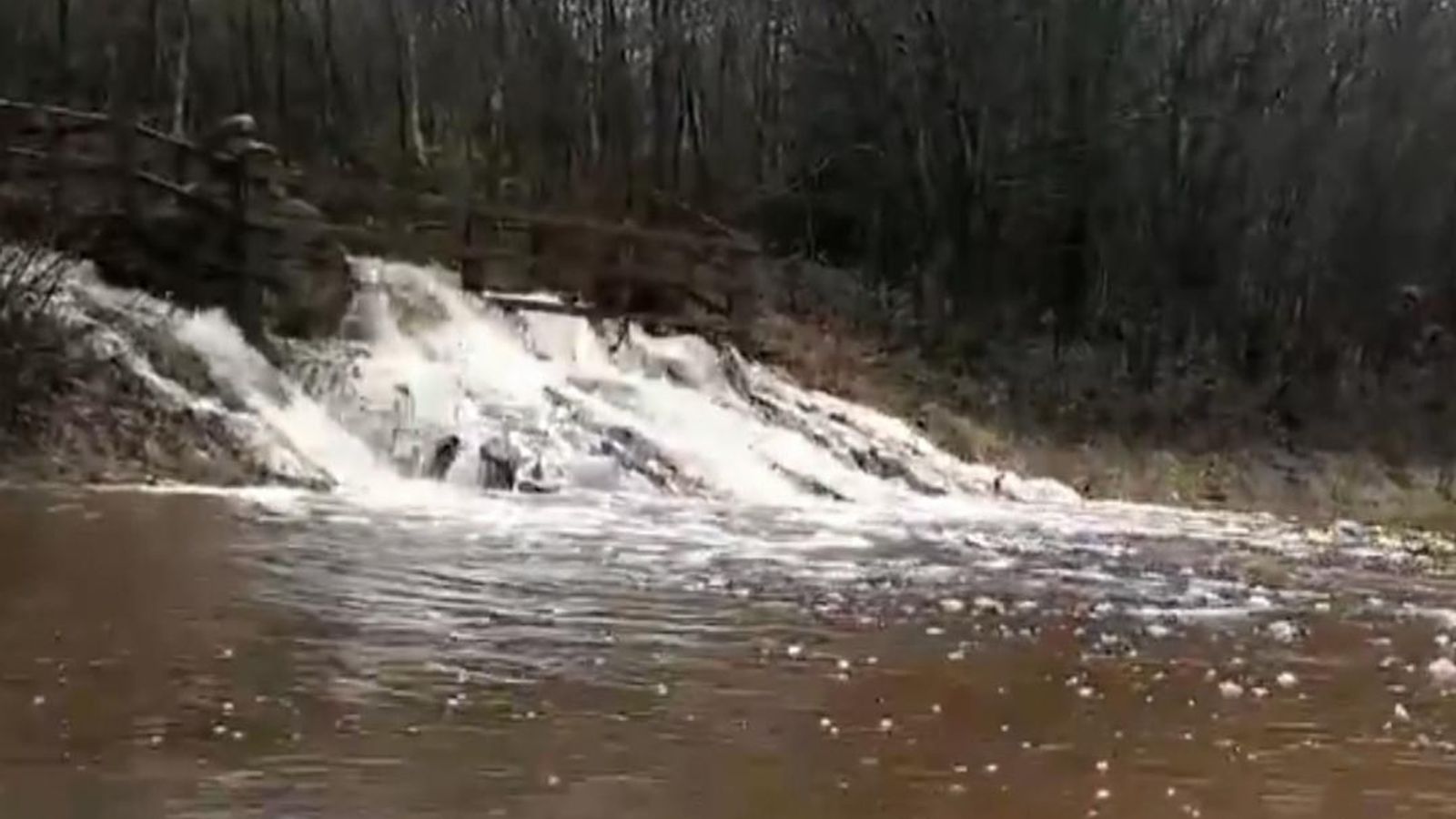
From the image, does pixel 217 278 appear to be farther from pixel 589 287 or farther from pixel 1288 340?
pixel 1288 340

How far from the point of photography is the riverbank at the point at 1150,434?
3183 cm

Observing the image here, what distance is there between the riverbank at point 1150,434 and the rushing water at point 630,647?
28.3 ft

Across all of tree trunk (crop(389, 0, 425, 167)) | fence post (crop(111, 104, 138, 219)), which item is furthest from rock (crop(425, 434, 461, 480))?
tree trunk (crop(389, 0, 425, 167))

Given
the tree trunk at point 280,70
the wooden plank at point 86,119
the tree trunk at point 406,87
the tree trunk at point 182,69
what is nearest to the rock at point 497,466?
the wooden plank at point 86,119

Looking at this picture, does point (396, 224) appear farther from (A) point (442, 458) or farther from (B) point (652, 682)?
(B) point (652, 682)

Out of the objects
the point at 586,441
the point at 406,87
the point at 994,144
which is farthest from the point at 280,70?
the point at 586,441

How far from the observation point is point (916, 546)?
18141 millimetres

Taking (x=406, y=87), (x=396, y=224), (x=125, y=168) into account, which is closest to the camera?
(x=125, y=168)

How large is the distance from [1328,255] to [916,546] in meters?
28.4

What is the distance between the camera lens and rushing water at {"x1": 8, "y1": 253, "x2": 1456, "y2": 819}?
7.82 metres

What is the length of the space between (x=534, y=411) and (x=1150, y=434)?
15608 millimetres

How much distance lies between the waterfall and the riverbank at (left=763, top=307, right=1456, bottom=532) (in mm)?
1797

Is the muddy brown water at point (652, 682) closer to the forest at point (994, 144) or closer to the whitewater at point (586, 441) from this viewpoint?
the whitewater at point (586, 441)

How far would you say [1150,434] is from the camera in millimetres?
36031
